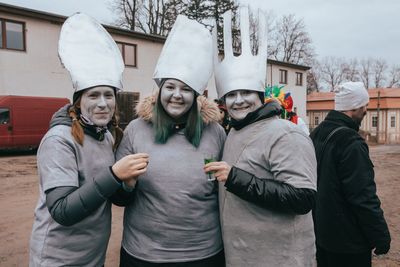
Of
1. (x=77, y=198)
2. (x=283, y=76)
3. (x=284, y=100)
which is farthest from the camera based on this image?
(x=283, y=76)

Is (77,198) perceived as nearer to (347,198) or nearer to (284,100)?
(347,198)

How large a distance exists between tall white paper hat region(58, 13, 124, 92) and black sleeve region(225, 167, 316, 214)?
93 centimetres

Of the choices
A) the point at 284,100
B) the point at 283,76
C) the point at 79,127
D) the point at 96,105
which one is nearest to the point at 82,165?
the point at 79,127

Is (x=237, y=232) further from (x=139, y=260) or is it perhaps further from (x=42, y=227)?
(x=42, y=227)

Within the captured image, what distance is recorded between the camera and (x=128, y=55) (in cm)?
1998

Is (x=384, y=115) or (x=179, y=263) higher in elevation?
(x=179, y=263)

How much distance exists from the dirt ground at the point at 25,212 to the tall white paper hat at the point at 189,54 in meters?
2.93

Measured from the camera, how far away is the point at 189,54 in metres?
2.45

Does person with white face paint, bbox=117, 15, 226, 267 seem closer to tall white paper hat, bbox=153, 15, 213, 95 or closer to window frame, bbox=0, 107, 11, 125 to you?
tall white paper hat, bbox=153, 15, 213, 95

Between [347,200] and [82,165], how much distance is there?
6.80ft

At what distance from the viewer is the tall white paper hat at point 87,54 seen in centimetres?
210

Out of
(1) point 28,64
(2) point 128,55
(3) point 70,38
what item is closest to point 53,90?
(1) point 28,64

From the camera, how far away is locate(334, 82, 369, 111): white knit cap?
3.24m

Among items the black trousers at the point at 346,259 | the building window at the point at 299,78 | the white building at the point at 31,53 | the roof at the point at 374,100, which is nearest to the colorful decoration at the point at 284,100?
the black trousers at the point at 346,259
